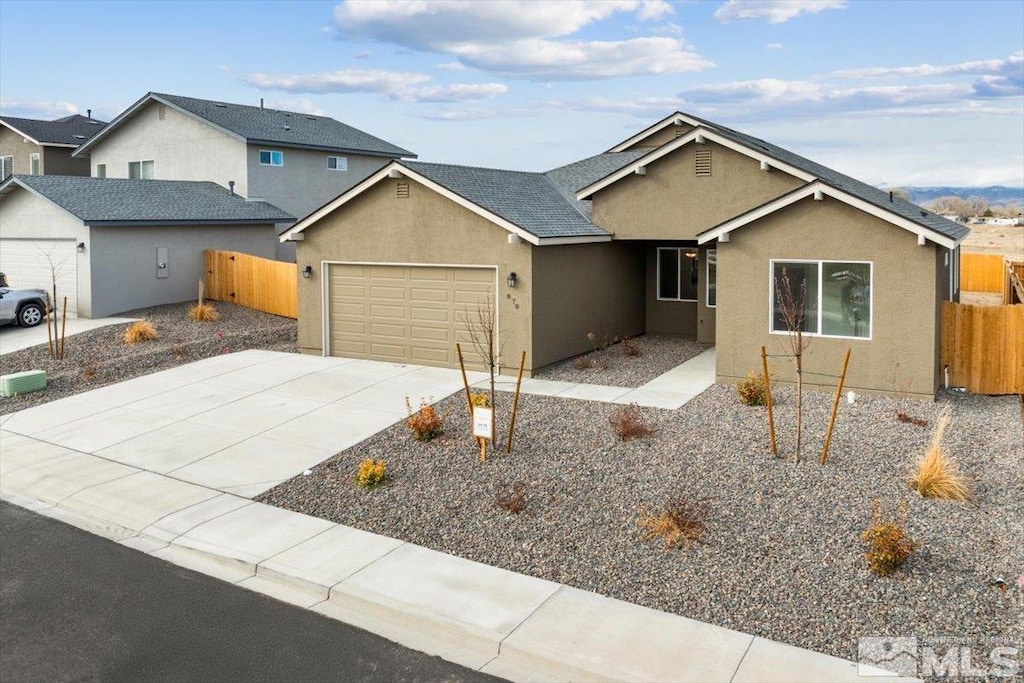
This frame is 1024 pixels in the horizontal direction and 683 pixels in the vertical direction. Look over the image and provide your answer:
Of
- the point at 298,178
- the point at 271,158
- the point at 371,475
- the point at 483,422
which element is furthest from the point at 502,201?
the point at 298,178

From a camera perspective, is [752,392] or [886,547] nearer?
[886,547]

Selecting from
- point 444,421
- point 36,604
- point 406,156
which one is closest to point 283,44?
point 406,156

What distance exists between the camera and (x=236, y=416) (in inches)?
595

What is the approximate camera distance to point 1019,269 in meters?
25.4

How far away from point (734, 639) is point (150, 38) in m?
26.5

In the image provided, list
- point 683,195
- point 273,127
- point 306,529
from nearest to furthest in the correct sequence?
point 306,529, point 683,195, point 273,127

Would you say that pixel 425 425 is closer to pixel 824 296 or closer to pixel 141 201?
pixel 824 296

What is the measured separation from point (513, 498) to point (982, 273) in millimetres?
32204

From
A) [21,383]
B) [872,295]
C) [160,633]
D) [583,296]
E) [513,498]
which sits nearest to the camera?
[160,633]

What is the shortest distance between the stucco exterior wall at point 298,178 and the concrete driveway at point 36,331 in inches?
387

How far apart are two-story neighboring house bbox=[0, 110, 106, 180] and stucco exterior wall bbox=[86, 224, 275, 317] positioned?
47.1 ft

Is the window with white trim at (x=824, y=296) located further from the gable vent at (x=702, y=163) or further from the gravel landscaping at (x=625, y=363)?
the gable vent at (x=702, y=163)

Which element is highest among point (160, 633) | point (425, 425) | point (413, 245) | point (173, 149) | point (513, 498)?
point (173, 149)

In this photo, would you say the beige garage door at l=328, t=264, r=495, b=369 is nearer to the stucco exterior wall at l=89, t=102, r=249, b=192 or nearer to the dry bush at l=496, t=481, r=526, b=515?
the dry bush at l=496, t=481, r=526, b=515
